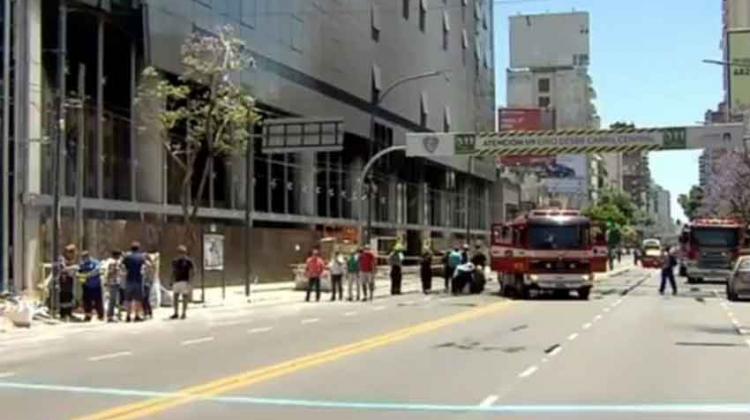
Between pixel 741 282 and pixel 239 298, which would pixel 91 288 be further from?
pixel 741 282

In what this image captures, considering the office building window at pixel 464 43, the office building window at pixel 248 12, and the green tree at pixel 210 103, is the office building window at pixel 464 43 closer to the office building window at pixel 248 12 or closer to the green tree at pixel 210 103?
the office building window at pixel 248 12

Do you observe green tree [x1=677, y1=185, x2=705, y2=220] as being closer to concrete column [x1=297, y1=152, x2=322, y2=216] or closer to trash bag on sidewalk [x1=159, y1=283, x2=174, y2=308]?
concrete column [x1=297, y1=152, x2=322, y2=216]

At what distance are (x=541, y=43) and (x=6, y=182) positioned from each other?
541ft

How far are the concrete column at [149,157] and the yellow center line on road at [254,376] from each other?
62.9 ft

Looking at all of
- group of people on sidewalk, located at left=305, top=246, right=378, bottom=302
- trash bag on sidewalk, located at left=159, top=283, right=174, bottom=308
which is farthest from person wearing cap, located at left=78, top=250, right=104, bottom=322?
group of people on sidewalk, located at left=305, top=246, right=378, bottom=302

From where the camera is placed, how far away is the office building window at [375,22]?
75188 millimetres

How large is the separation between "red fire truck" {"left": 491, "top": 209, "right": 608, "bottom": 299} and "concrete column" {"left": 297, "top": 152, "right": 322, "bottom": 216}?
21.3 metres

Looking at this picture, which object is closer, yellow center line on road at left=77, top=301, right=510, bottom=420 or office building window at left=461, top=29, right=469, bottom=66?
yellow center line on road at left=77, top=301, right=510, bottom=420

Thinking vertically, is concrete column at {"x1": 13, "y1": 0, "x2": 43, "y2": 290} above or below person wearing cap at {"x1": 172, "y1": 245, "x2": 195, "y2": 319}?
above

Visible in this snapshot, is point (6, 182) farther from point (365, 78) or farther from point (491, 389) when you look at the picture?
point (365, 78)

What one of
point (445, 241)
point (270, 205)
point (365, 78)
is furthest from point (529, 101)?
point (270, 205)

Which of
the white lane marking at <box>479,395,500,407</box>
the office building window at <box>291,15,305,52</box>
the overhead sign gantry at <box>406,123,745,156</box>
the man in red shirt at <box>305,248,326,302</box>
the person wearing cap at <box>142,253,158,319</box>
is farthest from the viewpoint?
the office building window at <box>291,15,305,52</box>

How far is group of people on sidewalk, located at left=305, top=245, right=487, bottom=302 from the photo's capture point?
4153 centimetres

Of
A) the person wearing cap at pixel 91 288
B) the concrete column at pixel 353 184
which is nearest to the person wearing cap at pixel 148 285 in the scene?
the person wearing cap at pixel 91 288
